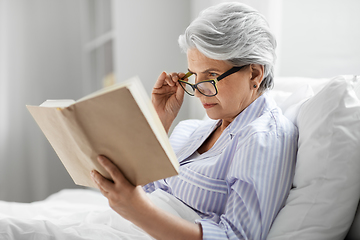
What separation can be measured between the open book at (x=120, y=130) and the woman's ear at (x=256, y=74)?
0.48 meters

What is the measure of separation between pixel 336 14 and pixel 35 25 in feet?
9.03

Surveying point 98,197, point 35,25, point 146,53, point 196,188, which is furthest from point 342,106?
point 35,25

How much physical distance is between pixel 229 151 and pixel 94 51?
2888 millimetres

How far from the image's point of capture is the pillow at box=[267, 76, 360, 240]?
0.80 m

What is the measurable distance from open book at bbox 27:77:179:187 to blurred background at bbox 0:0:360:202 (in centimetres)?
120

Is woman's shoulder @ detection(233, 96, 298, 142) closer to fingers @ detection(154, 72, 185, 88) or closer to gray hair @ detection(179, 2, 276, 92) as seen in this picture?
gray hair @ detection(179, 2, 276, 92)

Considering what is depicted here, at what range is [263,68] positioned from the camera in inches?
41.9

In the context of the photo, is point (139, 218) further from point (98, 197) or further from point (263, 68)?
point (98, 197)

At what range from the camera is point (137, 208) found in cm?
76

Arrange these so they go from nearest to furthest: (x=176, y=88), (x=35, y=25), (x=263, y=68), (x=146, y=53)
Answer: (x=263, y=68) < (x=176, y=88) < (x=146, y=53) < (x=35, y=25)

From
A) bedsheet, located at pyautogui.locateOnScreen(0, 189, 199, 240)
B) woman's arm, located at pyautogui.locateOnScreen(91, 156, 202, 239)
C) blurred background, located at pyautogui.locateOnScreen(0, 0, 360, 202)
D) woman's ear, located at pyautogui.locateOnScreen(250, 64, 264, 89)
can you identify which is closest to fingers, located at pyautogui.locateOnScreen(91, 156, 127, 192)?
woman's arm, located at pyautogui.locateOnScreen(91, 156, 202, 239)

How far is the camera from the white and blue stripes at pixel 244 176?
0.83 meters

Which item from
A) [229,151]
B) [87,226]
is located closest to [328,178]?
[229,151]

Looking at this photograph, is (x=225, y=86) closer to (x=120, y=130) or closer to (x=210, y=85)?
(x=210, y=85)
